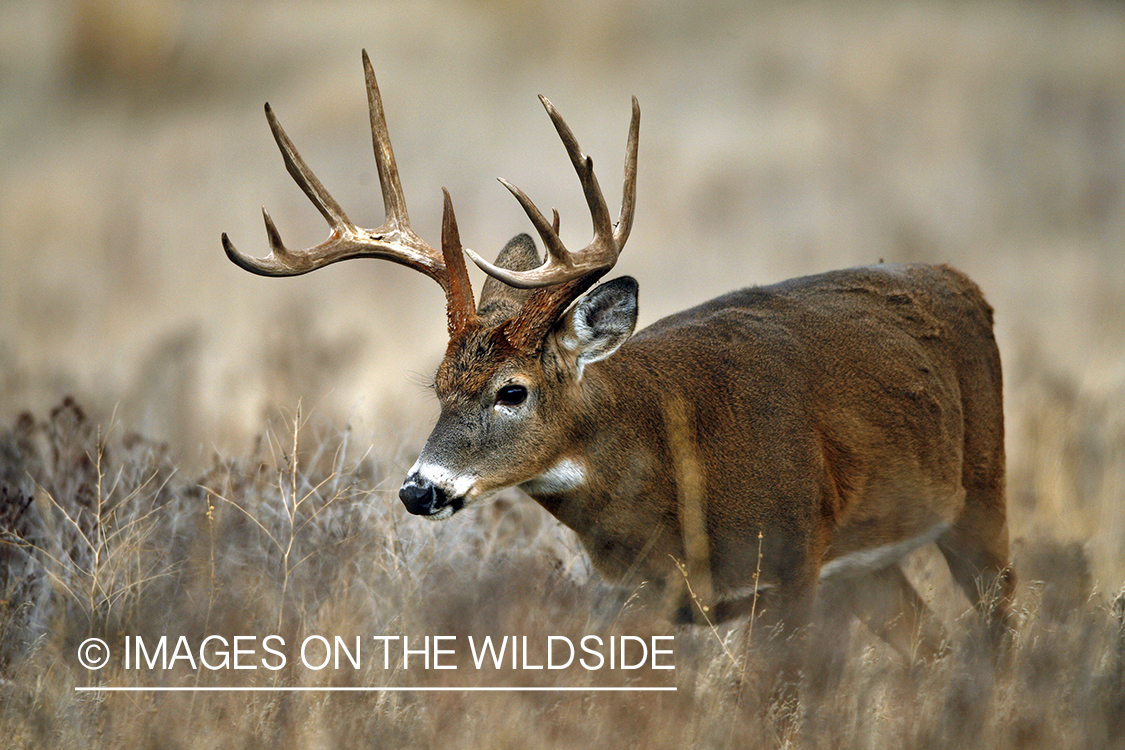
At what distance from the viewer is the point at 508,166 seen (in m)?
13.5

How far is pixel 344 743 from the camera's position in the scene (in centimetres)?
434

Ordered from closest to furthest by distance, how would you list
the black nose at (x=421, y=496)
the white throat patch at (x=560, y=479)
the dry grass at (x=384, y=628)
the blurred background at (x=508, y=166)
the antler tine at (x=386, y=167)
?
the dry grass at (x=384, y=628) < the black nose at (x=421, y=496) < the white throat patch at (x=560, y=479) < the antler tine at (x=386, y=167) < the blurred background at (x=508, y=166)

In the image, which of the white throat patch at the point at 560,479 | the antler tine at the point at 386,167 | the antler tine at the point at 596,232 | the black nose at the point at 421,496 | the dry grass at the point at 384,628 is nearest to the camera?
the dry grass at the point at 384,628

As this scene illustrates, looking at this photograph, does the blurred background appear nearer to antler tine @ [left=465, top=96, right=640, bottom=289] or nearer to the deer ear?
the deer ear

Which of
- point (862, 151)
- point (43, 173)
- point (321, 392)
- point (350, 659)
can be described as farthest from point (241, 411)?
point (862, 151)

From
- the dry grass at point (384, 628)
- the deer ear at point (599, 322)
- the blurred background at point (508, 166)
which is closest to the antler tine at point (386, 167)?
the deer ear at point (599, 322)

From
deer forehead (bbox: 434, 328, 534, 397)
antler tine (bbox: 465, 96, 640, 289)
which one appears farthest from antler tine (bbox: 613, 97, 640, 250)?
deer forehead (bbox: 434, 328, 534, 397)

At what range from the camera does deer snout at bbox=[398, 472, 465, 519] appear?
4.64m

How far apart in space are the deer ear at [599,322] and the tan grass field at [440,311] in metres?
1.03

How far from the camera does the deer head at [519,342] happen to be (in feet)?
15.9
